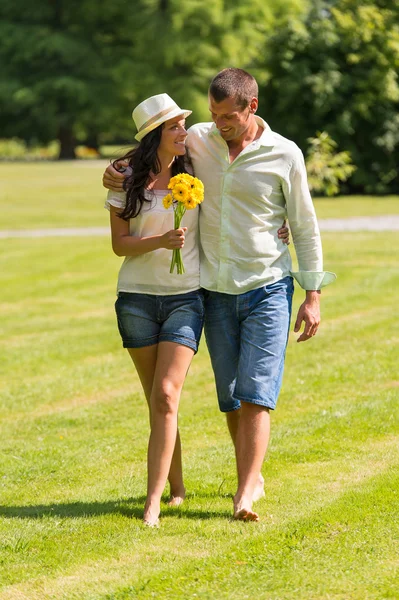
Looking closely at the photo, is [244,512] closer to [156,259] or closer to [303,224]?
[156,259]

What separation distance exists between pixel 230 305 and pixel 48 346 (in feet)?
16.5

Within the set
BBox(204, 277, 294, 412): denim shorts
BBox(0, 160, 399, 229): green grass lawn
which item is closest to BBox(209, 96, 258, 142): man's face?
BBox(204, 277, 294, 412): denim shorts

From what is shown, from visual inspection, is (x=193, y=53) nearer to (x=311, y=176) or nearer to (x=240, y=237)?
(x=311, y=176)

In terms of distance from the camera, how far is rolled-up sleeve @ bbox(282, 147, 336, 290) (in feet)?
15.3

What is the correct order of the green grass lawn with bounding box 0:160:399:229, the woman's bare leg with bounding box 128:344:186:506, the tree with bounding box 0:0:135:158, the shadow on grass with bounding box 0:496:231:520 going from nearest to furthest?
1. the woman's bare leg with bounding box 128:344:186:506
2. the shadow on grass with bounding box 0:496:231:520
3. the green grass lawn with bounding box 0:160:399:229
4. the tree with bounding box 0:0:135:158

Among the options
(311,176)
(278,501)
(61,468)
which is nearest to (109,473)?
(61,468)

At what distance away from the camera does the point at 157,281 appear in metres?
4.64

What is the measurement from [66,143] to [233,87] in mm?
49977

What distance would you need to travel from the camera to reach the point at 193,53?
46375 millimetres

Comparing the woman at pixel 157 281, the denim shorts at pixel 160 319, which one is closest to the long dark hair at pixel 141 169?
the woman at pixel 157 281

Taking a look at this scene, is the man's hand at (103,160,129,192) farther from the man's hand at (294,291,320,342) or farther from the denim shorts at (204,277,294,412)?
the man's hand at (294,291,320,342)

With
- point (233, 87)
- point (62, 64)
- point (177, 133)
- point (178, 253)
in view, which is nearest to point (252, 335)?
point (178, 253)

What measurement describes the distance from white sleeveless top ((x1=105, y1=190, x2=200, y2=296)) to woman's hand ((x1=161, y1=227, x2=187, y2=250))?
0.18 meters

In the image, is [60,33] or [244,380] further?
[60,33]
